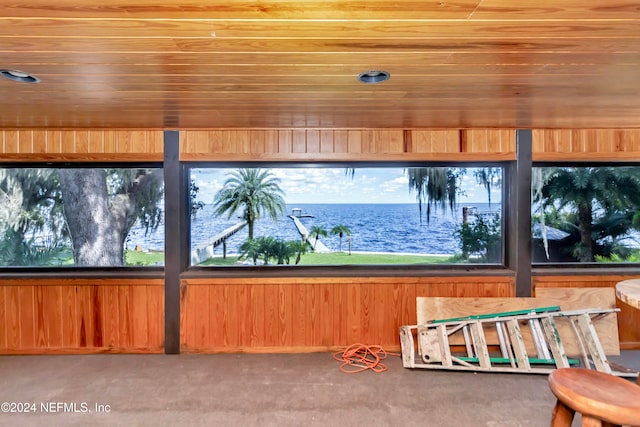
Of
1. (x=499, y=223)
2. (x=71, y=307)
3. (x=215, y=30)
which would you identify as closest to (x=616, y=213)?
(x=499, y=223)

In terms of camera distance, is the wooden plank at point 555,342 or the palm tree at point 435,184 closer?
the wooden plank at point 555,342

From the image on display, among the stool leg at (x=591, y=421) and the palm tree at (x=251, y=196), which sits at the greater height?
the palm tree at (x=251, y=196)

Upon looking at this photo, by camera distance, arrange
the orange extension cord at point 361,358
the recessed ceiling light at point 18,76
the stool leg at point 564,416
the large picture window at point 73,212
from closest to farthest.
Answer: the stool leg at point 564,416 → the recessed ceiling light at point 18,76 → the orange extension cord at point 361,358 → the large picture window at point 73,212

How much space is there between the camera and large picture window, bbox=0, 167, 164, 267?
318 cm

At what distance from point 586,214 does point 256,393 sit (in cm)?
352

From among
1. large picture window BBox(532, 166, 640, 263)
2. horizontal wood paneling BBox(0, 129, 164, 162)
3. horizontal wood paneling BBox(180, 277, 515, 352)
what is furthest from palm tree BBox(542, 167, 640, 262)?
horizontal wood paneling BBox(0, 129, 164, 162)

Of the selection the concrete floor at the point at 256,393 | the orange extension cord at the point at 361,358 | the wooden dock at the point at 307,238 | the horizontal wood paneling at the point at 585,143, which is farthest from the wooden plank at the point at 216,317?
the horizontal wood paneling at the point at 585,143

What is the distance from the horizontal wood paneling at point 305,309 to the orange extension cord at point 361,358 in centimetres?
7

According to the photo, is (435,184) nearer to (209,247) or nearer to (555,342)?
(555,342)

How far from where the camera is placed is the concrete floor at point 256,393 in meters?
2.10

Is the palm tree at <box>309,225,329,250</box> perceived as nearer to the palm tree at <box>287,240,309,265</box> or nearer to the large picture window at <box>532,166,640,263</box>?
the palm tree at <box>287,240,309,265</box>

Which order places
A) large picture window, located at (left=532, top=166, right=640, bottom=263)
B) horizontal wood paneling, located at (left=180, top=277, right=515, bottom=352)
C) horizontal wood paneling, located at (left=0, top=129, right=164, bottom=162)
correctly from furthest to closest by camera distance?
large picture window, located at (left=532, top=166, right=640, bottom=263)
horizontal wood paneling, located at (left=180, top=277, right=515, bottom=352)
horizontal wood paneling, located at (left=0, top=129, right=164, bottom=162)

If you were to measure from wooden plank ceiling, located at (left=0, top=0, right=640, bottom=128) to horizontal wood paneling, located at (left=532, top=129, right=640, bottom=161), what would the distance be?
47 cm

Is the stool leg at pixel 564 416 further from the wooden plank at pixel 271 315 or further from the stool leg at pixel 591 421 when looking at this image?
the wooden plank at pixel 271 315
